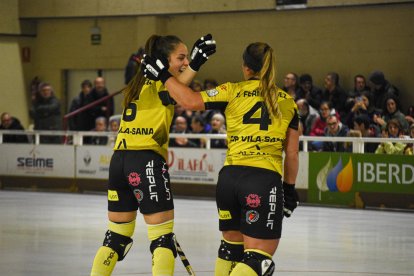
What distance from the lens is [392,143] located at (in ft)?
60.1

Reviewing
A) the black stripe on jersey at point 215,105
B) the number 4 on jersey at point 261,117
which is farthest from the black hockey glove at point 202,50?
the number 4 on jersey at point 261,117

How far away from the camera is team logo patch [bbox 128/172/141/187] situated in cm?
780

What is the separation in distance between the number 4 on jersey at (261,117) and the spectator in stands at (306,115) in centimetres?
1271

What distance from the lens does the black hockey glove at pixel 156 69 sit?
729cm

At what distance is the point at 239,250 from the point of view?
24.5ft

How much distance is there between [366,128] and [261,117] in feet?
39.7

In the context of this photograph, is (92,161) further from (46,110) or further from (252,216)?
(252,216)

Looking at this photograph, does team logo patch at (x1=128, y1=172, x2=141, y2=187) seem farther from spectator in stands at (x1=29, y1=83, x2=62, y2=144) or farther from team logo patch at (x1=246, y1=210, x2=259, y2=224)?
spectator in stands at (x1=29, y1=83, x2=62, y2=144)

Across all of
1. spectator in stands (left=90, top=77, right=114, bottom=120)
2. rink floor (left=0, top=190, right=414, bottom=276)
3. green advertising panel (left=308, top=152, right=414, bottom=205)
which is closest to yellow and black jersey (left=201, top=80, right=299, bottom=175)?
rink floor (left=0, top=190, right=414, bottom=276)

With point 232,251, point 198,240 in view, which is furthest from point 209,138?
point 232,251

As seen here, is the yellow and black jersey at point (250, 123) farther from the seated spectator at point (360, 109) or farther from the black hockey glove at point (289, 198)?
the seated spectator at point (360, 109)

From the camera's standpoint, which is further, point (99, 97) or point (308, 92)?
point (99, 97)

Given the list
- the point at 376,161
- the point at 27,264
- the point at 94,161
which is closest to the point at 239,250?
the point at 27,264

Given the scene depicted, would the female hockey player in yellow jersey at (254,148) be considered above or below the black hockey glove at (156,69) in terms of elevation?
below
